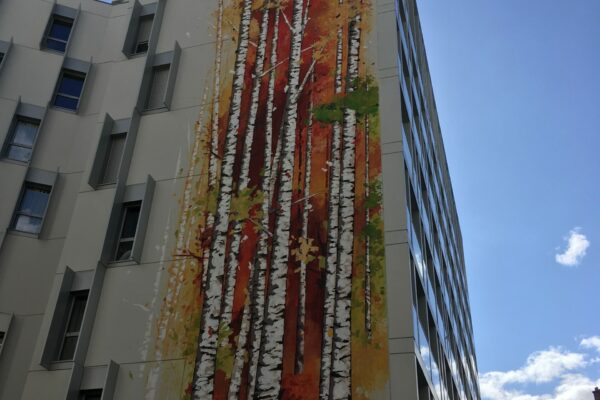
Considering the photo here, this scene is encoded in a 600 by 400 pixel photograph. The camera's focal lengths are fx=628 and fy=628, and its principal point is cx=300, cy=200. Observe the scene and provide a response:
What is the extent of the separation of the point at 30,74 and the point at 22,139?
3069 millimetres

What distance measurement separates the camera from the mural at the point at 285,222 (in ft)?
55.6

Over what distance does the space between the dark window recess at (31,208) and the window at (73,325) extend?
16.1 ft

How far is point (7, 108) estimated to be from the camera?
84.3 feet

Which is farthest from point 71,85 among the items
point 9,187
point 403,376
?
point 403,376

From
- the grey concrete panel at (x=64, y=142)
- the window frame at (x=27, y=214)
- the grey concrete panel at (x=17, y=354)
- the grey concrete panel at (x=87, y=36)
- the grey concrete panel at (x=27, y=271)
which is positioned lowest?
the grey concrete panel at (x=17, y=354)

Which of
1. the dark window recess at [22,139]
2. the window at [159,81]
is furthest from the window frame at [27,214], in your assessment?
the window at [159,81]

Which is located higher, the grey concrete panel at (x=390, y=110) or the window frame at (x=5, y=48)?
the window frame at (x=5, y=48)

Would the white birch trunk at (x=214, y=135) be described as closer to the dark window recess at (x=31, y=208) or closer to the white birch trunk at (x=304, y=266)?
the white birch trunk at (x=304, y=266)

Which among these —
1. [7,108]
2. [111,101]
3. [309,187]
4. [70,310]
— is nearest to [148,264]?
[70,310]

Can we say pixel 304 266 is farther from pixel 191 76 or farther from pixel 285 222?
pixel 191 76

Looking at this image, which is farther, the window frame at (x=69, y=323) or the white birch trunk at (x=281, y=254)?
the window frame at (x=69, y=323)

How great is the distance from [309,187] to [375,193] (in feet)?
7.03

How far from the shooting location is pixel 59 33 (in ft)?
93.6

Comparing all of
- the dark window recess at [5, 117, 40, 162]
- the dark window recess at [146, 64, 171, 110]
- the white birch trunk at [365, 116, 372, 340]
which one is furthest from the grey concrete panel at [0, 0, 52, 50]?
the white birch trunk at [365, 116, 372, 340]
